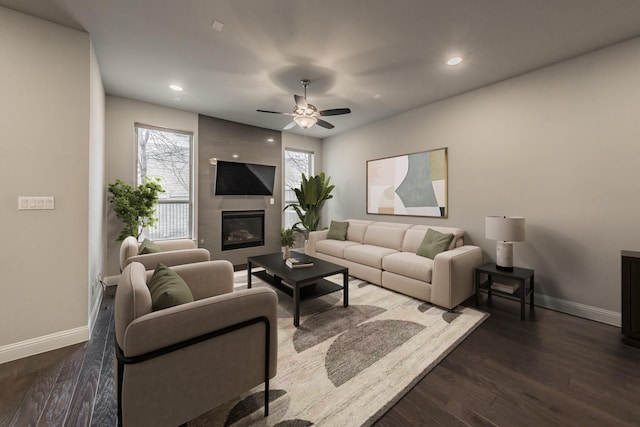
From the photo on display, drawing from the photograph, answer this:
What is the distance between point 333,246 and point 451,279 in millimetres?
2155

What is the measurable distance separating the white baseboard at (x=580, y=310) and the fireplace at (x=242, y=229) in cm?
468

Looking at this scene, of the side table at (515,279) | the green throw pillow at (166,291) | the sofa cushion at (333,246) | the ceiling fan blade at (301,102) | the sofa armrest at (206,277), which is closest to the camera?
the green throw pillow at (166,291)

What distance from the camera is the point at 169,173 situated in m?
4.51

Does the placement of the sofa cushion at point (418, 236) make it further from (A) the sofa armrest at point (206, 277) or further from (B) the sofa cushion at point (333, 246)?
(A) the sofa armrest at point (206, 277)

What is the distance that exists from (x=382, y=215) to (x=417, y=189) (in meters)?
0.89

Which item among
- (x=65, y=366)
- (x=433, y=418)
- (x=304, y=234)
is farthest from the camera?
(x=304, y=234)

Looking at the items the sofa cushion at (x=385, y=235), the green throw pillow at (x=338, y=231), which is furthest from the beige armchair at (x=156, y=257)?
the sofa cushion at (x=385, y=235)

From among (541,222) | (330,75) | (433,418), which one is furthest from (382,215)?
(433,418)

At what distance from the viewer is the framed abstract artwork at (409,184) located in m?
4.14

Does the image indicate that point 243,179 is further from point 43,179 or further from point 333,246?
point 43,179

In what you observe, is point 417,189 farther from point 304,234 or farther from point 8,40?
point 8,40

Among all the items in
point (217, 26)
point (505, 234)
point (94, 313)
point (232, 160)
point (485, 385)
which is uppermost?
point (217, 26)

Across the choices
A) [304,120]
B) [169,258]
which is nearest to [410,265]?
[304,120]

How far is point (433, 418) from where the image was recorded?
1560mm
